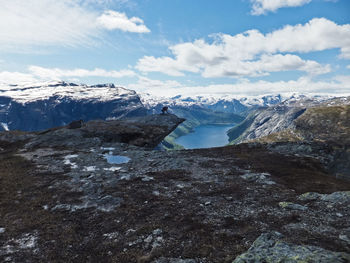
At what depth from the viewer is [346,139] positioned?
192 meters

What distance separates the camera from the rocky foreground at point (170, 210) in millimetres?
12141

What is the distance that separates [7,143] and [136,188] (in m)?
40.6

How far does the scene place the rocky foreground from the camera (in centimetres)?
1214

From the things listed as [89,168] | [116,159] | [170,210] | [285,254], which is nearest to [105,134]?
[116,159]

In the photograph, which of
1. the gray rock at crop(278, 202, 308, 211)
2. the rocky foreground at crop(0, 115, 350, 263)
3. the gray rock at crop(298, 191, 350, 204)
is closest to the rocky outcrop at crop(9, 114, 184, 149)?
the rocky foreground at crop(0, 115, 350, 263)

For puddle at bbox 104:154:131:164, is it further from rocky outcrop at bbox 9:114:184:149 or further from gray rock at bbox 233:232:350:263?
gray rock at bbox 233:232:350:263

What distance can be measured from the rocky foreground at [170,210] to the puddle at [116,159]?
179mm

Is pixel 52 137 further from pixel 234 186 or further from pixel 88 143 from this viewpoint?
pixel 234 186

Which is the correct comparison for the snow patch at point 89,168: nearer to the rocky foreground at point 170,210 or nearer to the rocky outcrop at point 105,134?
the rocky foreground at point 170,210

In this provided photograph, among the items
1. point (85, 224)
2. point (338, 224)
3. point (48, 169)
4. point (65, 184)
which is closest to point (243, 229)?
point (338, 224)

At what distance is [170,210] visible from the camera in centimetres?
1750

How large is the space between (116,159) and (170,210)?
1992 cm

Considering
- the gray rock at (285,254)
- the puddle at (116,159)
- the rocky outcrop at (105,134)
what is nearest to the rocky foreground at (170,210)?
the gray rock at (285,254)

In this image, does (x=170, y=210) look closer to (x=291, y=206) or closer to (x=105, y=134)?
(x=291, y=206)
